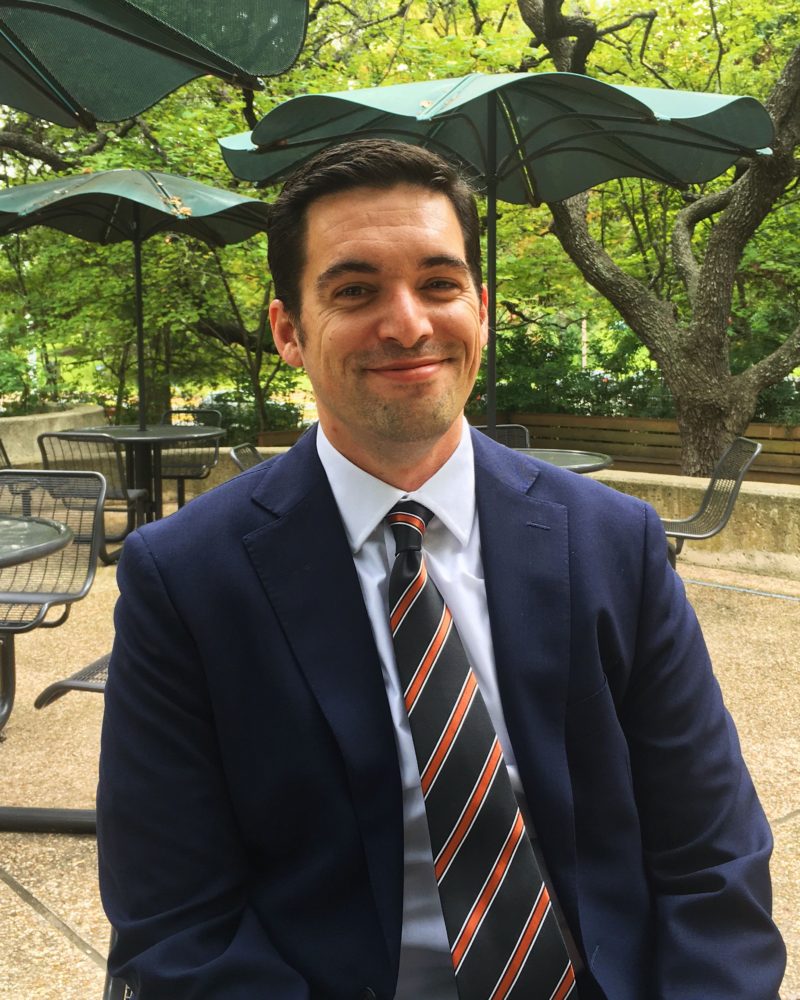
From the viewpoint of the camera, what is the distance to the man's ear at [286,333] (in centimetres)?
167

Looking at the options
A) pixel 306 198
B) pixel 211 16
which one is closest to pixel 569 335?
pixel 211 16

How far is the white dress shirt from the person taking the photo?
1431 millimetres

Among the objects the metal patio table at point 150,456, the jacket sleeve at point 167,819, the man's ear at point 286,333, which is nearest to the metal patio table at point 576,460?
the metal patio table at point 150,456

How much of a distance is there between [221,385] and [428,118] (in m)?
11.8

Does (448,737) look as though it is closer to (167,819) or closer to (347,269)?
(167,819)

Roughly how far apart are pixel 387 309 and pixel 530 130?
Answer: 14.7 feet

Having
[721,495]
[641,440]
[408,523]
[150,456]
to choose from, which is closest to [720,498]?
[721,495]

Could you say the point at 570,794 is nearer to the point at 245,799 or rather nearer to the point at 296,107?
the point at 245,799

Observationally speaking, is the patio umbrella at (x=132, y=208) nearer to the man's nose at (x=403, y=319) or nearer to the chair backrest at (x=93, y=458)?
the chair backrest at (x=93, y=458)

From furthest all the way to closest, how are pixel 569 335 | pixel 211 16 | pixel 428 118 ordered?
pixel 569 335 < pixel 428 118 < pixel 211 16

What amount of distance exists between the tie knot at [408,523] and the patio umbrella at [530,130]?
2906mm

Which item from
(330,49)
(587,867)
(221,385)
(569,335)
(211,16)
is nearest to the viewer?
(587,867)

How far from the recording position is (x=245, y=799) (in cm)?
142

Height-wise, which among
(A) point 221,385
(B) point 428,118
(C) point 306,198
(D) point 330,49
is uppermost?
(D) point 330,49
